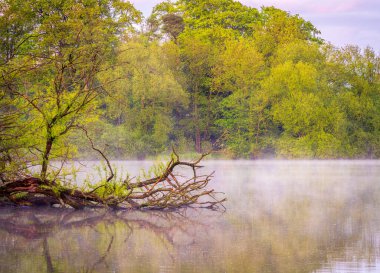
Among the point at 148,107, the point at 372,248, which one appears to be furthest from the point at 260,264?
the point at 148,107

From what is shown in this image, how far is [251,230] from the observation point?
12.6m

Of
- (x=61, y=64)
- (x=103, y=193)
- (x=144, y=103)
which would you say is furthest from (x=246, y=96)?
(x=103, y=193)

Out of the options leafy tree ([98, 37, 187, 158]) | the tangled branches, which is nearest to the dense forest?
leafy tree ([98, 37, 187, 158])

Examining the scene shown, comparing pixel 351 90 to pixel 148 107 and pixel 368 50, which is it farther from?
pixel 148 107

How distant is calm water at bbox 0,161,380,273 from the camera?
9.03 metres

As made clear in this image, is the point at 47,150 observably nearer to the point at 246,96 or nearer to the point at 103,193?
the point at 103,193

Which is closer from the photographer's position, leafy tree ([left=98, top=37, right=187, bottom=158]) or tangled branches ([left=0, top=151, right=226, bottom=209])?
tangled branches ([left=0, top=151, right=226, bottom=209])

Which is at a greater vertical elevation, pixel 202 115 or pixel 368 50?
pixel 368 50

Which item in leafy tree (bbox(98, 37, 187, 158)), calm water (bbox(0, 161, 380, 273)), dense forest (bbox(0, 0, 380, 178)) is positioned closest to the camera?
calm water (bbox(0, 161, 380, 273))

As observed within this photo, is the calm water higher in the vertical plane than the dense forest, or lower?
lower

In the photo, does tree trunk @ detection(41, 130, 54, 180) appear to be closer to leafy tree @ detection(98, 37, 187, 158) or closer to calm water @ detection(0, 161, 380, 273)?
calm water @ detection(0, 161, 380, 273)

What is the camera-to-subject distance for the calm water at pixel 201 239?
9031mm

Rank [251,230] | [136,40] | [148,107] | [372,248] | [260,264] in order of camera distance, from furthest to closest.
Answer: [136,40]
[148,107]
[251,230]
[372,248]
[260,264]

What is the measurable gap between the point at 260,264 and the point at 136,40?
54103 mm
